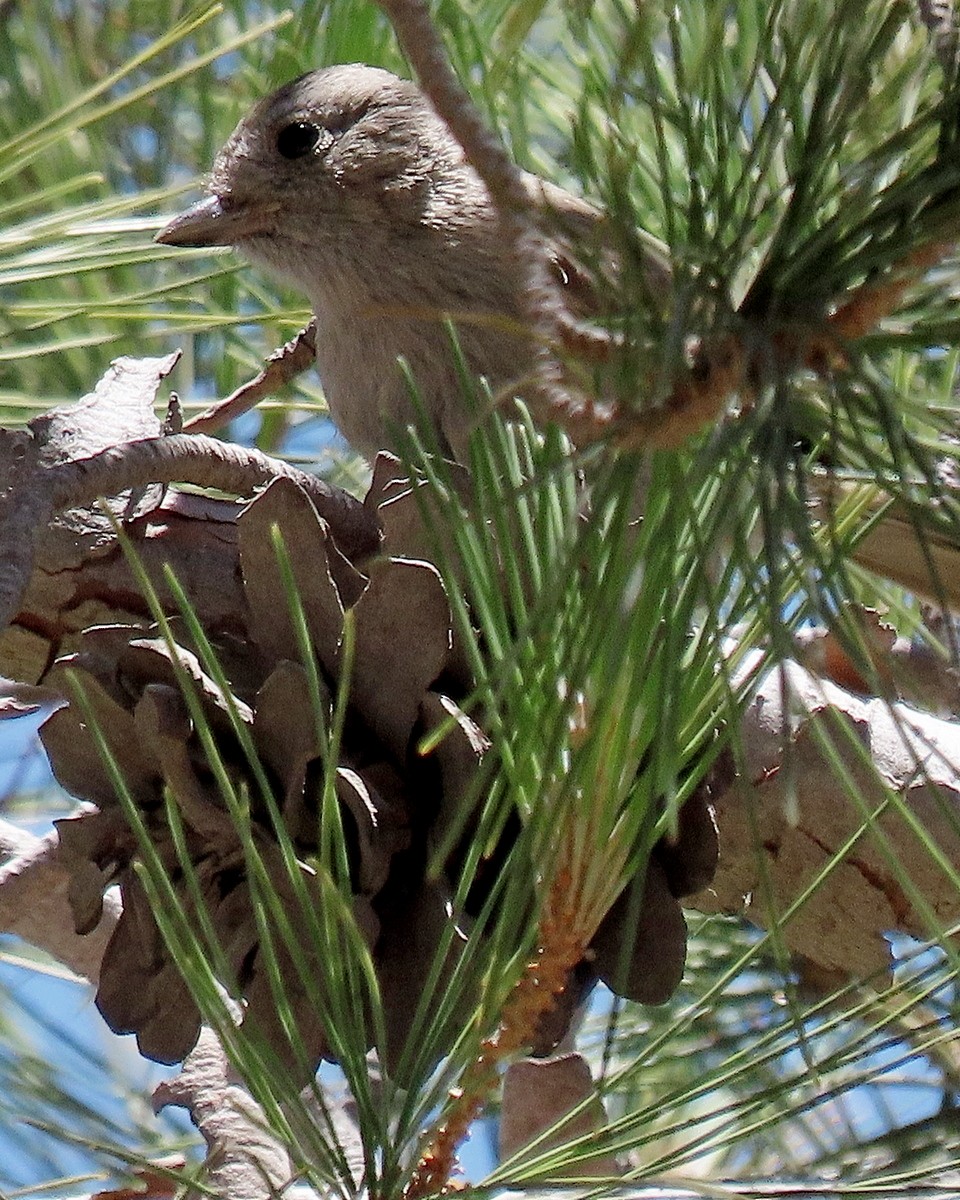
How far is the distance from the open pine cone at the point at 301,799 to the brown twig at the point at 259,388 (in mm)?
471

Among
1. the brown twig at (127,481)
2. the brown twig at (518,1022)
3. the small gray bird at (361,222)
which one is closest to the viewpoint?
the brown twig at (518,1022)

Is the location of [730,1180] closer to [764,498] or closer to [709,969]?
[764,498]

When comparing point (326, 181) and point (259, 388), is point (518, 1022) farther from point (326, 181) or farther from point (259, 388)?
point (326, 181)

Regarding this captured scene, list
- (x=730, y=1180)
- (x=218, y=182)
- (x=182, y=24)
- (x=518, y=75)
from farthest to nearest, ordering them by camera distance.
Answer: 1. (x=218, y=182)
2. (x=518, y=75)
3. (x=182, y=24)
4. (x=730, y=1180)

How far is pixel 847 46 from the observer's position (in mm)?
836

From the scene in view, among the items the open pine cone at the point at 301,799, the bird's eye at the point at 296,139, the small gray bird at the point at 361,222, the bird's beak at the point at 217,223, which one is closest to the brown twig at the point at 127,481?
the open pine cone at the point at 301,799

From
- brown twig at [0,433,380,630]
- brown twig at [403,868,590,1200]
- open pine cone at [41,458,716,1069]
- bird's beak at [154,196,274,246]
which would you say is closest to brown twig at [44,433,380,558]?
brown twig at [0,433,380,630]

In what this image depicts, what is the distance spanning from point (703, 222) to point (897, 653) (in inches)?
39.0

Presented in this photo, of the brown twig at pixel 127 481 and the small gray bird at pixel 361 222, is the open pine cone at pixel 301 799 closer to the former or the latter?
the brown twig at pixel 127 481

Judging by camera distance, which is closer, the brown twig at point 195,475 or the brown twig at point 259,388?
the brown twig at point 195,475

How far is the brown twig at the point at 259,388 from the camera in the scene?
1.66m

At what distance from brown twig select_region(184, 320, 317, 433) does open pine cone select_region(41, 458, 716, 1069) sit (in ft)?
1.55

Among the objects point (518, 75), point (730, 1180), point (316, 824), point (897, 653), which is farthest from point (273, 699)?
point (518, 75)

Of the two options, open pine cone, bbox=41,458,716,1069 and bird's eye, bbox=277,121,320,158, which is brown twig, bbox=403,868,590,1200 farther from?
bird's eye, bbox=277,121,320,158
